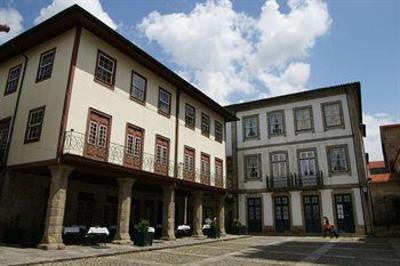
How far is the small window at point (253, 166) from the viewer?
25.6m

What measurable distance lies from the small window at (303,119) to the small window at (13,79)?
1882 centimetres

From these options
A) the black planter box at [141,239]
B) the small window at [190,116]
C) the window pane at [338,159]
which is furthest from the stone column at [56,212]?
the window pane at [338,159]

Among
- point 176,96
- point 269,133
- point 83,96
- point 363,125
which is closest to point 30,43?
point 83,96

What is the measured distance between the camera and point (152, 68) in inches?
674

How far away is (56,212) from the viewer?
11352 millimetres

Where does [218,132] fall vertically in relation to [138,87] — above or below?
below

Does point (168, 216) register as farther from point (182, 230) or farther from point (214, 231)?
point (214, 231)

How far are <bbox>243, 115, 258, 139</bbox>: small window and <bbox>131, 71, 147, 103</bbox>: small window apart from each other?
1234 cm

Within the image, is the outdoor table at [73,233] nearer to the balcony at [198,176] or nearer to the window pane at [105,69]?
the balcony at [198,176]

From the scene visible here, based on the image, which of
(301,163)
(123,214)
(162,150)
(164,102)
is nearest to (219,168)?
(301,163)

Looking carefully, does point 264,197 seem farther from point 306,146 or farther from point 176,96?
point 176,96

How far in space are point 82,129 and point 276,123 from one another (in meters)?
16.9

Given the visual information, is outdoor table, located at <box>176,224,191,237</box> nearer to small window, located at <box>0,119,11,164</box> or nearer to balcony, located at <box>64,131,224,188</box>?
balcony, located at <box>64,131,224,188</box>

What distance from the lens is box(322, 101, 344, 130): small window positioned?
2358cm
